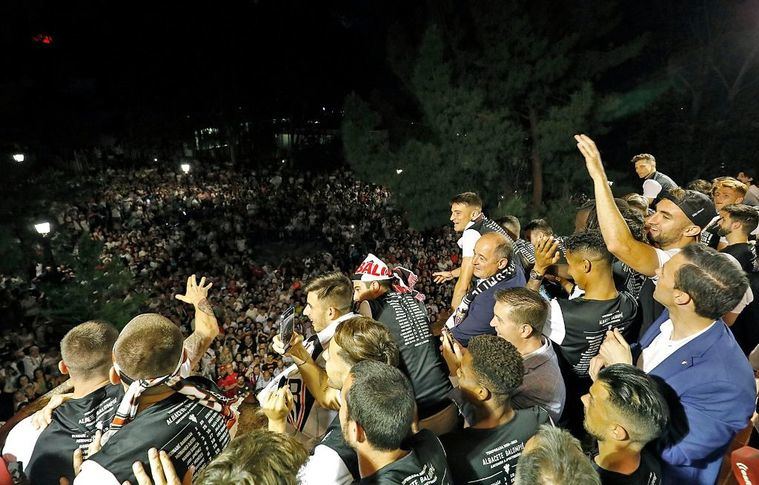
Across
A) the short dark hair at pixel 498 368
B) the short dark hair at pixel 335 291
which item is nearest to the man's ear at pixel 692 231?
the short dark hair at pixel 498 368

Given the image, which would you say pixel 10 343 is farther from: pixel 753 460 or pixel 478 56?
pixel 478 56

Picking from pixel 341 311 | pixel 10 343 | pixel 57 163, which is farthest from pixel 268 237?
pixel 341 311

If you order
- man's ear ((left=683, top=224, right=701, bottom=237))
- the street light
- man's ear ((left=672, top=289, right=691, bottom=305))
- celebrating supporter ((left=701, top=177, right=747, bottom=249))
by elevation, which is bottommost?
the street light

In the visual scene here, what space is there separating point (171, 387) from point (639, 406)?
184 cm

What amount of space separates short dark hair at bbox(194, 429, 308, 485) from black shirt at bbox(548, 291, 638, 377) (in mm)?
1701

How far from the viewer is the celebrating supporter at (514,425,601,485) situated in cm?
146

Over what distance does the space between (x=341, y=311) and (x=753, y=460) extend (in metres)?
2.03

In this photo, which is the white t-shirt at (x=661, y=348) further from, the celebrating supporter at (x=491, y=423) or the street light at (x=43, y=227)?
the street light at (x=43, y=227)

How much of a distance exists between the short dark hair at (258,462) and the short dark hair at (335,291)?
4.68 ft

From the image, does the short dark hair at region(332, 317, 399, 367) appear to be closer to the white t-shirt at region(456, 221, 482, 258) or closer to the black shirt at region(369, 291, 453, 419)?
the black shirt at region(369, 291, 453, 419)

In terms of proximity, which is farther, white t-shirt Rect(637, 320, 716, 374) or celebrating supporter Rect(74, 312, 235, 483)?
A: white t-shirt Rect(637, 320, 716, 374)

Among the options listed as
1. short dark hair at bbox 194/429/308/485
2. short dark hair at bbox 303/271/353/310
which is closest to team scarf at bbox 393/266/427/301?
short dark hair at bbox 303/271/353/310

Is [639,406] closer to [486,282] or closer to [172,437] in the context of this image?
[486,282]

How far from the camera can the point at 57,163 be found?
970 cm
